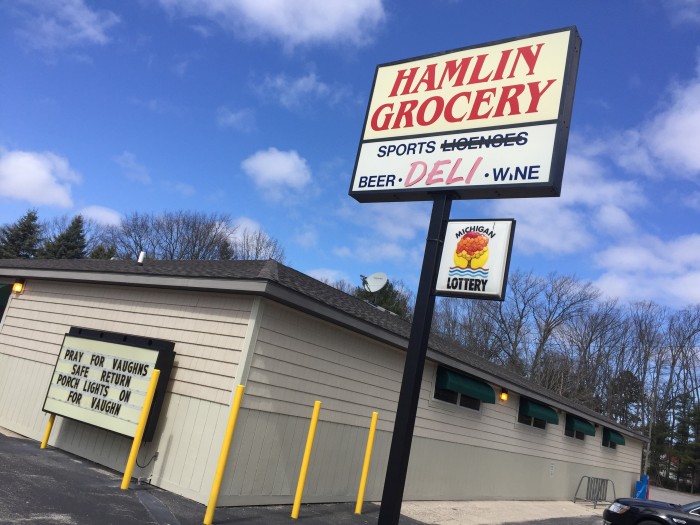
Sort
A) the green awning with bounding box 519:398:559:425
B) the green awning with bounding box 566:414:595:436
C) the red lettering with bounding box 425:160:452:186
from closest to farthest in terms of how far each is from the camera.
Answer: the red lettering with bounding box 425:160:452:186 → the green awning with bounding box 519:398:559:425 → the green awning with bounding box 566:414:595:436

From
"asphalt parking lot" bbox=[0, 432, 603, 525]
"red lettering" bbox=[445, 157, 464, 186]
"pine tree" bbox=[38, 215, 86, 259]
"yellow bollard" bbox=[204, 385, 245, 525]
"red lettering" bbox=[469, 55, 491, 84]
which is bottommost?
"asphalt parking lot" bbox=[0, 432, 603, 525]

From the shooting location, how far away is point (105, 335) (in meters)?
8.26

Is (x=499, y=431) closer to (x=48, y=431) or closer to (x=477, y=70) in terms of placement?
(x=477, y=70)

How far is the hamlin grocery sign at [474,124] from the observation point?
5.89 meters

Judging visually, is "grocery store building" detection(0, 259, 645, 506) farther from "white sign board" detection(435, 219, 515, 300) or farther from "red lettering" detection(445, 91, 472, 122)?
"red lettering" detection(445, 91, 472, 122)

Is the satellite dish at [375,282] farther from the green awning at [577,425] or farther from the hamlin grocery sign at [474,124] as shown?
the green awning at [577,425]

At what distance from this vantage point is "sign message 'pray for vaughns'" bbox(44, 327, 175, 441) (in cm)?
740

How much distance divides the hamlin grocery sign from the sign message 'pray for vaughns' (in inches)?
151

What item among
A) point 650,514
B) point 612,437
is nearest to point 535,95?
point 650,514

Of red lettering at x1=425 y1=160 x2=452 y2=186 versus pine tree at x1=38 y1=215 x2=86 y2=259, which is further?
pine tree at x1=38 y1=215 x2=86 y2=259

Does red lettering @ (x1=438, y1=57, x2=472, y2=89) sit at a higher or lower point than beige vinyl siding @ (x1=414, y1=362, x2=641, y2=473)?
higher

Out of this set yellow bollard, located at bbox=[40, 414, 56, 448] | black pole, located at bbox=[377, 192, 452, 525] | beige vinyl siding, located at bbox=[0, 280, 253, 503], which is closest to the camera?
black pole, located at bbox=[377, 192, 452, 525]

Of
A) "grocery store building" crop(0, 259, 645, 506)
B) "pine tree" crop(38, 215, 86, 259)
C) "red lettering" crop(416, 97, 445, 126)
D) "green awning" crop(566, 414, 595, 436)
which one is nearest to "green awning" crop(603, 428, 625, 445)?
"green awning" crop(566, 414, 595, 436)

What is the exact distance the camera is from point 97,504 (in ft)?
18.9
